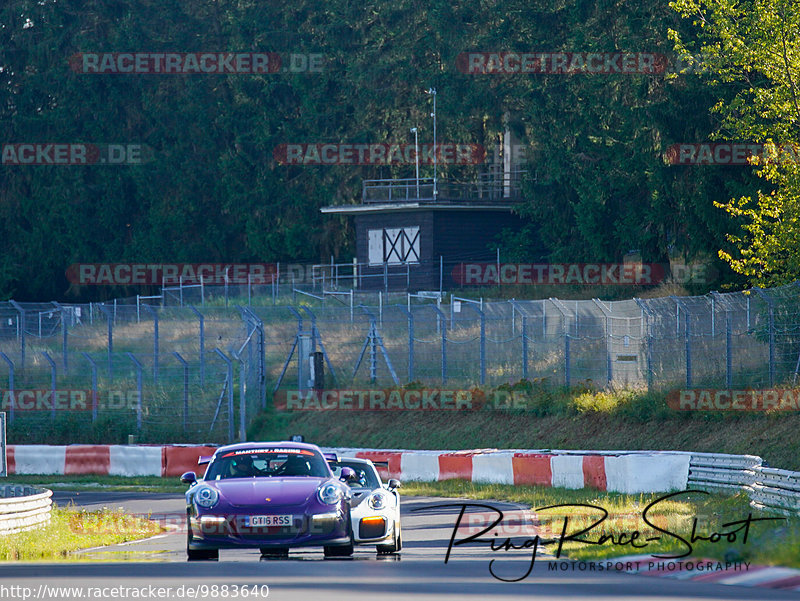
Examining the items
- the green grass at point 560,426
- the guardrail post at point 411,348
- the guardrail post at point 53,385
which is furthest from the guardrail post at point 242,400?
the guardrail post at point 53,385

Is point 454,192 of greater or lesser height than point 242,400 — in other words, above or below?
above

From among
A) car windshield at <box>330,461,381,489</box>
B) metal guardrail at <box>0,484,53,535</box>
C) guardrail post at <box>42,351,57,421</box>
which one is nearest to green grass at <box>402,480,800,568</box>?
car windshield at <box>330,461,381,489</box>

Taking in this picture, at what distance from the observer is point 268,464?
15867mm

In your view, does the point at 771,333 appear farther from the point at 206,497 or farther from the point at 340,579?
the point at 340,579

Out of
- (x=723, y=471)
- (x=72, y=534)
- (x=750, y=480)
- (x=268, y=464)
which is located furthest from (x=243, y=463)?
(x=723, y=471)

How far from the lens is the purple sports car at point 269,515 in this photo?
14.3 meters

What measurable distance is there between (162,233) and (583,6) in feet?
99.7

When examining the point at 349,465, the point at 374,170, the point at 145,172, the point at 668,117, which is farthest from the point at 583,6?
the point at 349,465

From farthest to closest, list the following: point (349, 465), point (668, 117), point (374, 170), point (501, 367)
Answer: point (374, 170) → point (668, 117) → point (501, 367) → point (349, 465)

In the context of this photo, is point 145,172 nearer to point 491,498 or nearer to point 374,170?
point 374,170

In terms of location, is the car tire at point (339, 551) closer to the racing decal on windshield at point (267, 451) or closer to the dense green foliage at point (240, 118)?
the racing decal on windshield at point (267, 451)

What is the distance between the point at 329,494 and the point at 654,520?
Answer: 612cm

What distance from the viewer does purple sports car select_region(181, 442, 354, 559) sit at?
1428 centimetres

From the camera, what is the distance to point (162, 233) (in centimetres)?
7625
